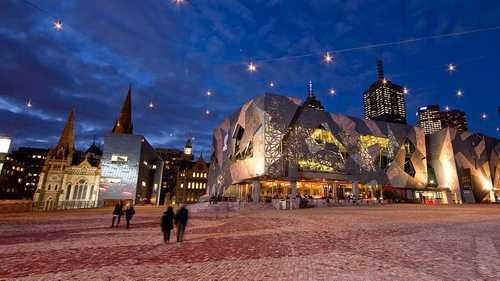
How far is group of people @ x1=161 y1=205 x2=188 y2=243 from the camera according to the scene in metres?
9.29

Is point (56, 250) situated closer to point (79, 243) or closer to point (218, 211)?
point (79, 243)

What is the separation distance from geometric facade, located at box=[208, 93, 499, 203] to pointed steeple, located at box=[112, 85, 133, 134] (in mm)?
31631

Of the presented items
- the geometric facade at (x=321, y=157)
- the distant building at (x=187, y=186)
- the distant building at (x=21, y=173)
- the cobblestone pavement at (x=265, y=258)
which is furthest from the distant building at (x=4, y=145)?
the distant building at (x=21, y=173)

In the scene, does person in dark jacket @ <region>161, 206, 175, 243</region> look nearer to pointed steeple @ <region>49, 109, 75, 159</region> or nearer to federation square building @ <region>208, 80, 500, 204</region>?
federation square building @ <region>208, 80, 500, 204</region>

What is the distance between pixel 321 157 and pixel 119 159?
40437 millimetres

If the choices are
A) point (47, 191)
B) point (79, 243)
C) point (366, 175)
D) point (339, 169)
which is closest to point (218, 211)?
point (79, 243)

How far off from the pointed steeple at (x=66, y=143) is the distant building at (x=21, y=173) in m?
26.9

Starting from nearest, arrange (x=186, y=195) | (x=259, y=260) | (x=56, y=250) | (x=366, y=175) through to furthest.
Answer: (x=259, y=260) < (x=56, y=250) < (x=366, y=175) < (x=186, y=195)

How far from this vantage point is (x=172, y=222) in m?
9.49

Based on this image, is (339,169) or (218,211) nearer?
(218,211)

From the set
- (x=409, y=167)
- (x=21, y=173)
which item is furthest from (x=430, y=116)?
(x=21, y=173)

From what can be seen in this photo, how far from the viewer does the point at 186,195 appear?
77.0 metres

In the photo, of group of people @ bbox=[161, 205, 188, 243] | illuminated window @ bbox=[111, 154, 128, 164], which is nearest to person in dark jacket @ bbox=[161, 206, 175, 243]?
group of people @ bbox=[161, 205, 188, 243]

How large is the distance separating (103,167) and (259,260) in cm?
5400
